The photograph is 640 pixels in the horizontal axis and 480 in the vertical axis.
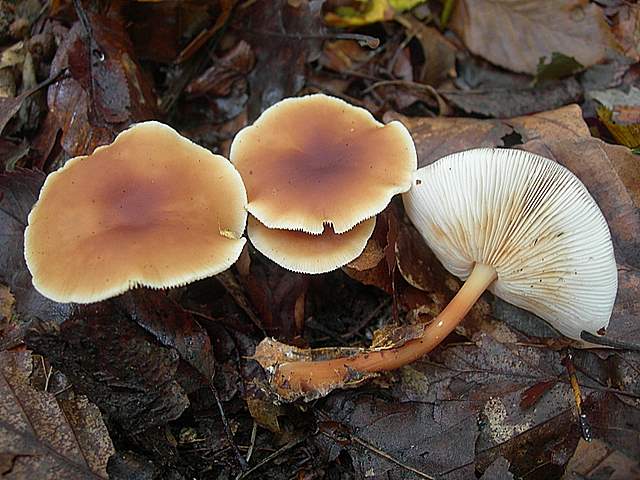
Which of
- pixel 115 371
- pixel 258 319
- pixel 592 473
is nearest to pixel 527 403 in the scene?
pixel 592 473

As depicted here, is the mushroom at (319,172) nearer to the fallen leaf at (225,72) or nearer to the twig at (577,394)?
the fallen leaf at (225,72)

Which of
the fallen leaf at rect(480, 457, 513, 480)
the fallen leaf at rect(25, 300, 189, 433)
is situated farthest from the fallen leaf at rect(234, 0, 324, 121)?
the fallen leaf at rect(480, 457, 513, 480)

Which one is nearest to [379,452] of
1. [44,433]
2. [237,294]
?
[237,294]

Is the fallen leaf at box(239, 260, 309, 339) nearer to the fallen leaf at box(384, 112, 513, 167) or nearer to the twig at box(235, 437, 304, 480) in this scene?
the twig at box(235, 437, 304, 480)

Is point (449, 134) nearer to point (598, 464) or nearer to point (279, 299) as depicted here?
point (279, 299)

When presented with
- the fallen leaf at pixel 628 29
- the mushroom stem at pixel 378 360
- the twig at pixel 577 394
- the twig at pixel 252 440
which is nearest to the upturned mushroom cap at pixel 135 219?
the mushroom stem at pixel 378 360

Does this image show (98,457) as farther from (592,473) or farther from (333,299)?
(592,473)
